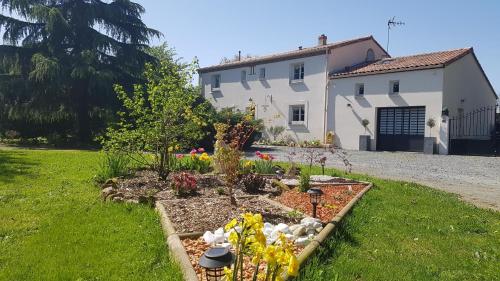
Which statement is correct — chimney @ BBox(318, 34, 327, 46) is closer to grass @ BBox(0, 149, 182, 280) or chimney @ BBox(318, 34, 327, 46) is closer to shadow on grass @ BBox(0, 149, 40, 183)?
shadow on grass @ BBox(0, 149, 40, 183)

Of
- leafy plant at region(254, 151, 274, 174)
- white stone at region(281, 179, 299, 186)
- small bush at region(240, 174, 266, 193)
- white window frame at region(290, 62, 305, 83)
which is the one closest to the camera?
small bush at region(240, 174, 266, 193)

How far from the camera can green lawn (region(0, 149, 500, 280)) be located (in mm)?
3537

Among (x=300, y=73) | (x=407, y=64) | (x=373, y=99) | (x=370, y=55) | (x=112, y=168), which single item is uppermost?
(x=370, y=55)

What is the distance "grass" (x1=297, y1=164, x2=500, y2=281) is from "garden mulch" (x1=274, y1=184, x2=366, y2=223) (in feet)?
0.86

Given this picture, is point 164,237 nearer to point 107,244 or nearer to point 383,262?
point 107,244

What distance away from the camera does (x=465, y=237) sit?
5.01 meters

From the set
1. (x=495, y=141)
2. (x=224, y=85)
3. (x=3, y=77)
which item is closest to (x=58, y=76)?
(x=3, y=77)

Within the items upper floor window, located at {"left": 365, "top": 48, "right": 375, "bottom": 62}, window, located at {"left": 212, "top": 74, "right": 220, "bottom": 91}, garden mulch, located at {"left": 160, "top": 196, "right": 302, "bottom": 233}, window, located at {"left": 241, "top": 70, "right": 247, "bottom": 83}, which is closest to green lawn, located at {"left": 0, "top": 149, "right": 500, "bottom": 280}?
garden mulch, located at {"left": 160, "top": 196, "right": 302, "bottom": 233}

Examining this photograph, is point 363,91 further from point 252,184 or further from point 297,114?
point 252,184

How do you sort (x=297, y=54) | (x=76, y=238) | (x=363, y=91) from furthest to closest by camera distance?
(x=297, y=54)
(x=363, y=91)
(x=76, y=238)

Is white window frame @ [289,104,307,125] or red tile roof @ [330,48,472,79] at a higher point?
red tile roof @ [330,48,472,79]

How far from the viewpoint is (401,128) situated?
70.1 feet

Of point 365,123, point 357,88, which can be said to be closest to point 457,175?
point 365,123

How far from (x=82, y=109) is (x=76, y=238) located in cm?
1831
